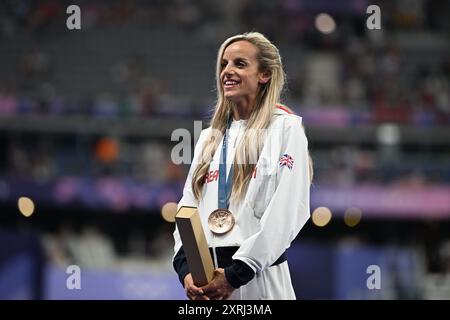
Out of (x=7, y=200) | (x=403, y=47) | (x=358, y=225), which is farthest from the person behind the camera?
(x=403, y=47)

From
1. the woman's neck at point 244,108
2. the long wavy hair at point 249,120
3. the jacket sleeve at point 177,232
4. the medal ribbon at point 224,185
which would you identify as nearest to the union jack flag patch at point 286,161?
the long wavy hair at point 249,120

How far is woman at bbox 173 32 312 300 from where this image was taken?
3805mm

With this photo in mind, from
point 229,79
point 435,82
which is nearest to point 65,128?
point 435,82

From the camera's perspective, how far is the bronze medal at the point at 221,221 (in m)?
3.95

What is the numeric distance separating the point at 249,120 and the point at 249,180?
324mm

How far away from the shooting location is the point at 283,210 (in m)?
3.85

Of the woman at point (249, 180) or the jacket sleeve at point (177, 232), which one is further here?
the jacket sleeve at point (177, 232)

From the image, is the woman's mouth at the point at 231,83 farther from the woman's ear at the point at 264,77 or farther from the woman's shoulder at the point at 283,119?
the woman's shoulder at the point at 283,119

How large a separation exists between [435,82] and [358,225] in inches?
178

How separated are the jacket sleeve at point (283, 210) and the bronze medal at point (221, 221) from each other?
0.16m

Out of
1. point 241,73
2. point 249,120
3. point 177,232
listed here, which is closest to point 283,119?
point 249,120

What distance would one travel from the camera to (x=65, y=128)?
18.5 metres

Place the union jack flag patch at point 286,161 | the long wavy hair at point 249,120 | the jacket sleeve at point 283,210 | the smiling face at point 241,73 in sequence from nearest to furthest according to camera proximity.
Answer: the jacket sleeve at point 283,210 < the union jack flag patch at point 286,161 < the long wavy hair at point 249,120 < the smiling face at point 241,73
